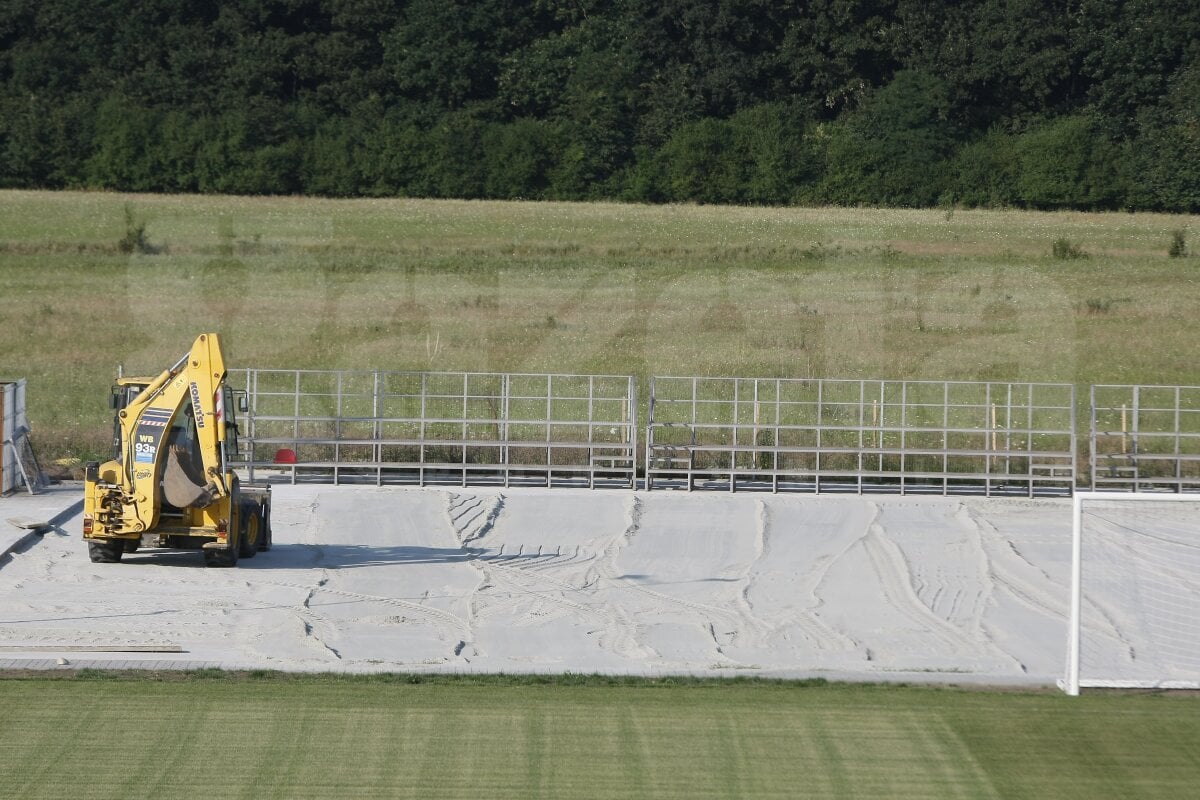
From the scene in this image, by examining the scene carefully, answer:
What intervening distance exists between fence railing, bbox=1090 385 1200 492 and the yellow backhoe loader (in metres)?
13.8

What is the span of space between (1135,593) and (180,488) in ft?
34.4

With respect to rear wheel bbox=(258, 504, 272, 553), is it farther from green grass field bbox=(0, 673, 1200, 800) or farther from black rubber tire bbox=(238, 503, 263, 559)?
green grass field bbox=(0, 673, 1200, 800)

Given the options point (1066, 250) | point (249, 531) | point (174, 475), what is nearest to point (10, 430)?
point (249, 531)

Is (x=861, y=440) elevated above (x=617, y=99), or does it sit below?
below

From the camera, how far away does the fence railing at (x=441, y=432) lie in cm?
2556

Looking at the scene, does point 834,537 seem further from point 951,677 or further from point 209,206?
point 209,206

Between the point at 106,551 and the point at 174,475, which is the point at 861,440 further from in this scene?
the point at 106,551

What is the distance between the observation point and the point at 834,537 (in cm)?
2162

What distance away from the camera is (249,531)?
63.7 feet

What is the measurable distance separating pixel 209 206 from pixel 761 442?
26.9m

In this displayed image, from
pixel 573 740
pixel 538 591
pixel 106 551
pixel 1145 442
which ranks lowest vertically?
pixel 573 740

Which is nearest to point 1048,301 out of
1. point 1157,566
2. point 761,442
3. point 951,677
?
point 761,442

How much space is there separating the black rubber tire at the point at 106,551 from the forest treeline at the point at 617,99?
119 feet

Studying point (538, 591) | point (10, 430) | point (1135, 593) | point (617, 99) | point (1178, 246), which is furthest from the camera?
point (617, 99)
